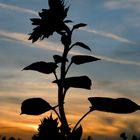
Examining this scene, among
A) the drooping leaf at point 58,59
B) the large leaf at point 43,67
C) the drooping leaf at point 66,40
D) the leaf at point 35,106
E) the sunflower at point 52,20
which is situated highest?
the sunflower at point 52,20

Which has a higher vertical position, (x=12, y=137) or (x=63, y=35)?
(x=63, y=35)

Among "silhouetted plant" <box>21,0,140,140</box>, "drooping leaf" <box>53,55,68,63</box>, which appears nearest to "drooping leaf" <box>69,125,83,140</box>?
"silhouetted plant" <box>21,0,140,140</box>

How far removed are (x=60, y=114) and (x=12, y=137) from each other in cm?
603

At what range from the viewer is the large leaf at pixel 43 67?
28.9 feet

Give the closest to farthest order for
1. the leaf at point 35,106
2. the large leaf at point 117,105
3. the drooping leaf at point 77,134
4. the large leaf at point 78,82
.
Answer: the large leaf at point 117,105 → the large leaf at point 78,82 → the drooping leaf at point 77,134 → the leaf at point 35,106

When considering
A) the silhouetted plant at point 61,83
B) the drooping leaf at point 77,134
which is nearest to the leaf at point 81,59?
the silhouetted plant at point 61,83

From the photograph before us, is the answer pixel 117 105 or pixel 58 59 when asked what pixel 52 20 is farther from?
pixel 117 105

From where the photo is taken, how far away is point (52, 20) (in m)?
8.89

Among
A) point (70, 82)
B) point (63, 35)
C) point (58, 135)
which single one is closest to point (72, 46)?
point (63, 35)

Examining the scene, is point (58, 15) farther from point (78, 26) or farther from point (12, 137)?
point (12, 137)

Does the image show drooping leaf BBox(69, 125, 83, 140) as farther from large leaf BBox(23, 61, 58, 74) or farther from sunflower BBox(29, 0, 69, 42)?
sunflower BBox(29, 0, 69, 42)

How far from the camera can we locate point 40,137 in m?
8.42

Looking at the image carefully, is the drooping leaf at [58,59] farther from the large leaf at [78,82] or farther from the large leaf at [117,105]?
the large leaf at [117,105]

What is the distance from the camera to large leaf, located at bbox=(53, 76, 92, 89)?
27.8ft
